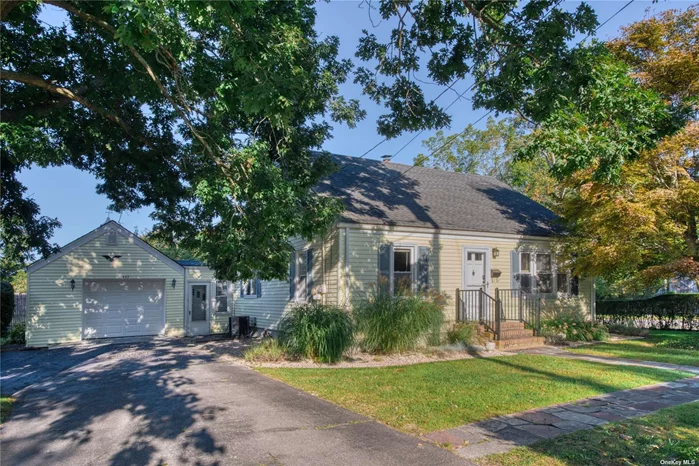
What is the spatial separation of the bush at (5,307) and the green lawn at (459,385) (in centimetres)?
1181

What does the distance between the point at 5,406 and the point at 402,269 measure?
9216 mm

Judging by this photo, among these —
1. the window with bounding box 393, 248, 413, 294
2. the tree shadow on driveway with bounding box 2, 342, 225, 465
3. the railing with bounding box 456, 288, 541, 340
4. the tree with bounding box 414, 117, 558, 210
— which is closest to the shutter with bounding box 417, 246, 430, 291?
the window with bounding box 393, 248, 413, 294

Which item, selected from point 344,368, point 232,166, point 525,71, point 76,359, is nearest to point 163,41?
point 232,166

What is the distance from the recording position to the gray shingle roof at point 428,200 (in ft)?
44.1

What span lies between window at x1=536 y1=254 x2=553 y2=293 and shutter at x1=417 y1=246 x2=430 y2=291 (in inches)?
188

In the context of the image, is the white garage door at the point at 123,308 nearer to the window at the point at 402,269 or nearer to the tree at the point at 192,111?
the tree at the point at 192,111

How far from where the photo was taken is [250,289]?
16547 millimetres

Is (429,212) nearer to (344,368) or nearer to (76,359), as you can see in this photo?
(344,368)

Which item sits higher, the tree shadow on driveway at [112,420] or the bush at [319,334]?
the bush at [319,334]

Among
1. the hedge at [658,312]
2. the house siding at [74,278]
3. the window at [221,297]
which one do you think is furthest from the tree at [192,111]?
the hedge at [658,312]

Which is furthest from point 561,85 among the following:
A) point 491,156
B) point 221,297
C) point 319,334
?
point 491,156

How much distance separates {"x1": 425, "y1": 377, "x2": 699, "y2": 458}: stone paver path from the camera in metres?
4.79

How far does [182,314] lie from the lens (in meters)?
17.2

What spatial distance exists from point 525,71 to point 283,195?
4511 mm
